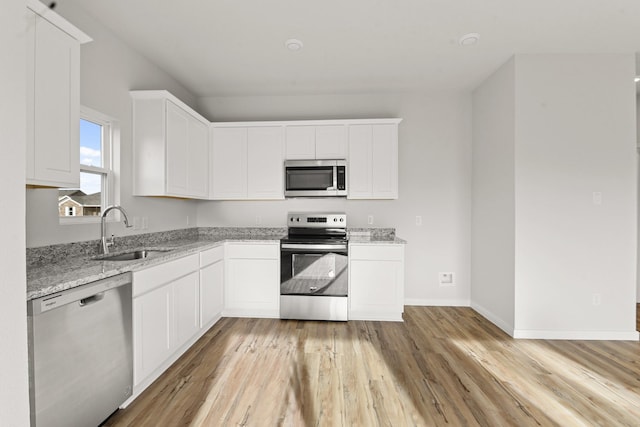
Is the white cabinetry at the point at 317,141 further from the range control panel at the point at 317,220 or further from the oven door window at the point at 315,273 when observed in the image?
the oven door window at the point at 315,273

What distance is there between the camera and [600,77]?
9.57ft

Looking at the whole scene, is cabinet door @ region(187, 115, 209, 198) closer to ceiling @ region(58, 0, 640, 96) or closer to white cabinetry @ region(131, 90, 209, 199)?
white cabinetry @ region(131, 90, 209, 199)

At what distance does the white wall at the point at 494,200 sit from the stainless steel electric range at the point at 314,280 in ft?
5.42

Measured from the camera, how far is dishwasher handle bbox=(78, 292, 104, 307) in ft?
5.09

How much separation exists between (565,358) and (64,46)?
4.25m

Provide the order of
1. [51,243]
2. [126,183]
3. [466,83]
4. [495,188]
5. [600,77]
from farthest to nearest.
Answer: [466,83] < [495,188] < [600,77] < [126,183] < [51,243]

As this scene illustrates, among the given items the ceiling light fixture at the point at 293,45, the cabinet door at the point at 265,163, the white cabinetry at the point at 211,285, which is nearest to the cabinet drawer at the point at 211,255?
the white cabinetry at the point at 211,285

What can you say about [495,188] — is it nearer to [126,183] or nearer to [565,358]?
[565,358]

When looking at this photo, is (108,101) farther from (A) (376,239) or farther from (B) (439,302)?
(B) (439,302)

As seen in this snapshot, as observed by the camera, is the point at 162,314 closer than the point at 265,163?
Yes

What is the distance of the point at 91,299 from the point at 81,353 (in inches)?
10.5

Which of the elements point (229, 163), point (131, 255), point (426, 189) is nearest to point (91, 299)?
point (131, 255)

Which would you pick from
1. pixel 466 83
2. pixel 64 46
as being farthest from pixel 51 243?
pixel 466 83

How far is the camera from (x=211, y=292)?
3.08 m
